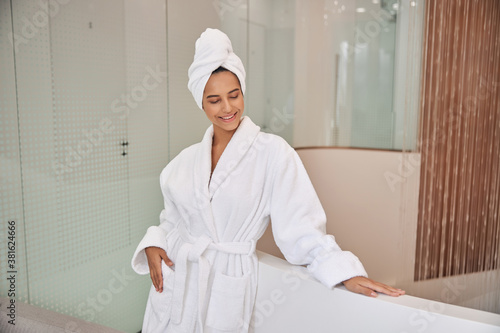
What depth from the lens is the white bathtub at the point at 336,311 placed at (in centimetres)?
106

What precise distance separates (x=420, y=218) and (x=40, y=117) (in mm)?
2213

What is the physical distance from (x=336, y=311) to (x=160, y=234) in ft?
2.05

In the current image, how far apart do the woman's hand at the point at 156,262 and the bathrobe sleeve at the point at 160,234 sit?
19 mm

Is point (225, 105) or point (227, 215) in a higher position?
point (225, 105)

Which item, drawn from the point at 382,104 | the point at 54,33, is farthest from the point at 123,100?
the point at 382,104

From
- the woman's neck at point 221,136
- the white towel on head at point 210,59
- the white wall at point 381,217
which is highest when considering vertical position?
the white towel on head at point 210,59

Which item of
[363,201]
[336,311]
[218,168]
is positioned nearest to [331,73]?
[363,201]

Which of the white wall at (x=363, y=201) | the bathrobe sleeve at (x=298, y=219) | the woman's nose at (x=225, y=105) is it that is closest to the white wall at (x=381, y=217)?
the white wall at (x=363, y=201)

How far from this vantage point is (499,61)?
7.89 ft

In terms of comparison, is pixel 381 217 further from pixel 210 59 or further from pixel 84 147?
pixel 84 147

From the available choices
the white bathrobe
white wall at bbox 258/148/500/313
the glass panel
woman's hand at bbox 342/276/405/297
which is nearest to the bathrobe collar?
the white bathrobe

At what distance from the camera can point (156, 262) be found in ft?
4.58

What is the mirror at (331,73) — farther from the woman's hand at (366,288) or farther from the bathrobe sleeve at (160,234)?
the woman's hand at (366,288)

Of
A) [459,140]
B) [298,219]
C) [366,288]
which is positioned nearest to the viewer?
[366,288]
